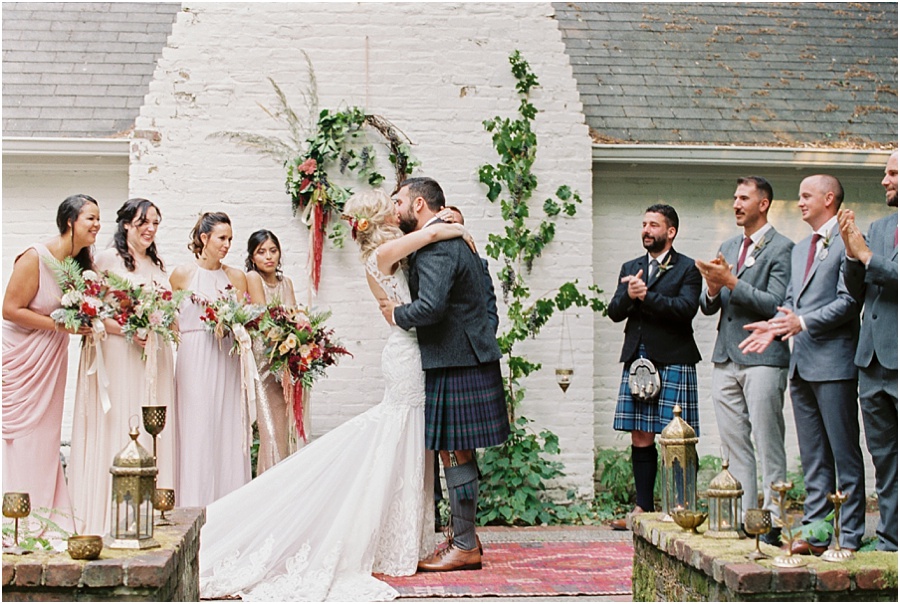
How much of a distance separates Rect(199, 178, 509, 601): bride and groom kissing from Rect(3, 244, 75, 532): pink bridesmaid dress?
1.28m

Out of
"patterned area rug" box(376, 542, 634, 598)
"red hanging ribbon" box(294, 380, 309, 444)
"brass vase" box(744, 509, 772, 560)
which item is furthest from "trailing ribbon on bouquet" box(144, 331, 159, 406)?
"brass vase" box(744, 509, 772, 560)

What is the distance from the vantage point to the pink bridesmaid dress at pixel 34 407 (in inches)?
218

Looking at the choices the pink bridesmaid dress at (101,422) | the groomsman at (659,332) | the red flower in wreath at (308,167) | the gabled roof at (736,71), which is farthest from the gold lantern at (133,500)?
the gabled roof at (736,71)

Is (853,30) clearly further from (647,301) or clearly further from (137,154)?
(137,154)

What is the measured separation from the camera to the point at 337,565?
193 inches

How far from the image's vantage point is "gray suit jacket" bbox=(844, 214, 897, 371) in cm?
474

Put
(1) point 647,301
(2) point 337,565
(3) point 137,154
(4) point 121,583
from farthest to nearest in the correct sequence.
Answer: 1. (3) point 137,154
2. (1) point 647,301
3. (2) point 337,565
4. (4) point 121,583

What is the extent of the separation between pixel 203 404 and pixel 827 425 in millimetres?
3604

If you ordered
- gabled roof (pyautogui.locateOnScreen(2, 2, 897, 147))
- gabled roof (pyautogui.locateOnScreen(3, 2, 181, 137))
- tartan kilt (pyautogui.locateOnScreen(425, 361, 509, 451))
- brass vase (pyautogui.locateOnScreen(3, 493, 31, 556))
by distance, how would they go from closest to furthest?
brass vase (pyautogui.locateOnScreen(3, 493, 31, 556)) < tartan kilt (pyautogui.locateOnScreen(425, 361, 509, 451)) < gabled roof (pyautogui.locateOnScreen(3, 2, 181, 137)) < gabled roof (pyautogui.locateOnScreen(2, 2, 897, 147))

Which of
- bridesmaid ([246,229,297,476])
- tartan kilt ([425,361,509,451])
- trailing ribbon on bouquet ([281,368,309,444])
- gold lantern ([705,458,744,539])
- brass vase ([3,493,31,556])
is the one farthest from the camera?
bridesmaid ([246,229,297,476])

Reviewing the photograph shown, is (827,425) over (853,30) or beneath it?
beneath

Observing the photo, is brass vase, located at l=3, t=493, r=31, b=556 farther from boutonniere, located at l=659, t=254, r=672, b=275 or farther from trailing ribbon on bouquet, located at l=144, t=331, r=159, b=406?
boutonniere, located at l=659, t=254, r=672, b=275

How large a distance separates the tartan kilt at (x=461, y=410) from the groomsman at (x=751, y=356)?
1461mm

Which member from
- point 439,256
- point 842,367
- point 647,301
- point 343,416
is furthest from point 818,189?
point 343,416
